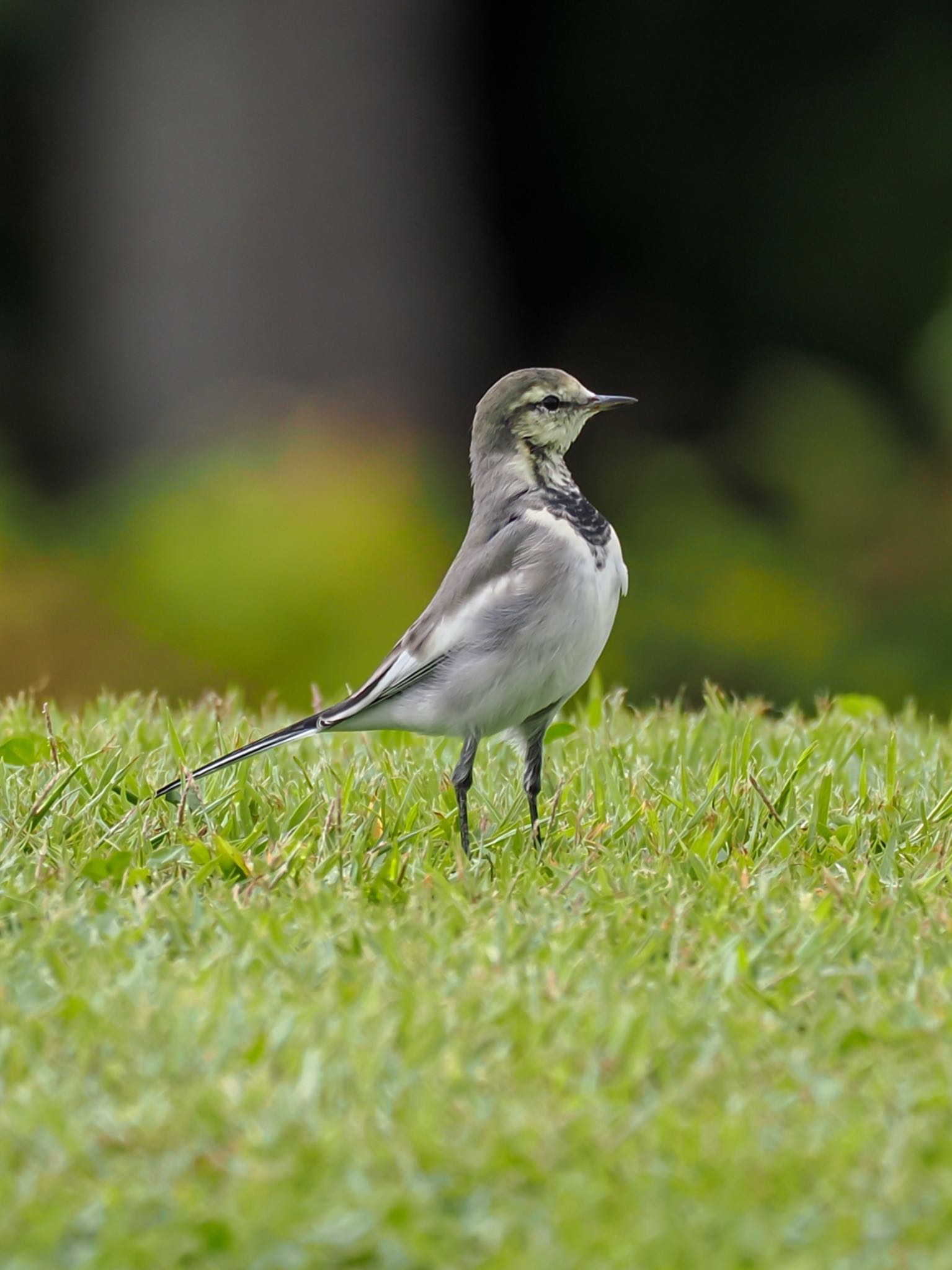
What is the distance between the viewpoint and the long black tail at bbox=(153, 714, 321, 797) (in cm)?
481

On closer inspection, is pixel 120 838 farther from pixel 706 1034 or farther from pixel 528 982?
pixel 706 1034

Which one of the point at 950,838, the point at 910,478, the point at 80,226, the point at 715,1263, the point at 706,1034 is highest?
the point at 80,226

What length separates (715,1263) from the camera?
105 inches

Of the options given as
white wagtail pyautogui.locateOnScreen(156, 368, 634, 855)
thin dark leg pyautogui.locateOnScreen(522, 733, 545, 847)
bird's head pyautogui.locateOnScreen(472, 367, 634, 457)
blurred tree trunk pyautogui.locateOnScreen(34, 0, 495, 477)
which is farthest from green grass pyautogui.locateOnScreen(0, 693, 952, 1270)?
blurred tree trunk pyautogui.locateOnScreen(34, 0, 495, 477)

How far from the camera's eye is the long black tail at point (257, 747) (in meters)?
4.81

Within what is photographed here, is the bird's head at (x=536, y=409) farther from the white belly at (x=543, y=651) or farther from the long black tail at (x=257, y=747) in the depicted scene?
the long black tail at (x=257, y=747)

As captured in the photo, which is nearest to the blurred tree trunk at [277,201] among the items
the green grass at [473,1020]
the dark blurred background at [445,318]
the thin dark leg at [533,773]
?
the dark blurred background at [445,318]

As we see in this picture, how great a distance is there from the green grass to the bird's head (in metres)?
0.99

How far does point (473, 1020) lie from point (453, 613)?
1.66 meters

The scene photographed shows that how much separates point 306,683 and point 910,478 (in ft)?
13.2

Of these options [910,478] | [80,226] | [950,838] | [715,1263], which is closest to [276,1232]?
[715,1263]

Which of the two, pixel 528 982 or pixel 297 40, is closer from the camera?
pixel 528 982

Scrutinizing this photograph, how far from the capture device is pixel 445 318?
13.1m

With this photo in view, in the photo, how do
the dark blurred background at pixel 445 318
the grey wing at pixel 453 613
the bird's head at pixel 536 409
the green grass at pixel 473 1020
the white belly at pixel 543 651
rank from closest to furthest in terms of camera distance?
the green grass at pixel 473 1020 < the white belly at pixel 543 651 < the grey wing at pixel 453 613 < the bird's head at pixel 536 409 < the dark blurred background at pixel 445 318
